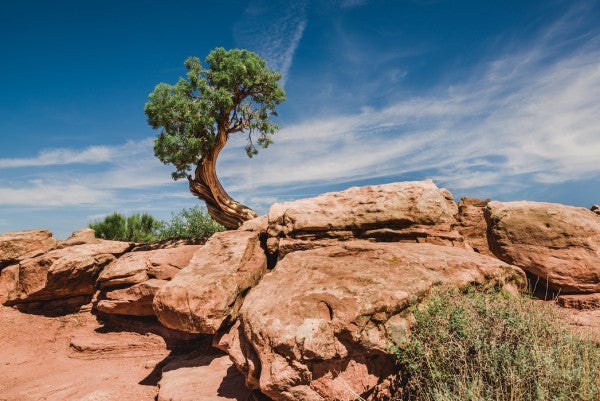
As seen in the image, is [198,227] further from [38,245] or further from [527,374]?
[527,374]

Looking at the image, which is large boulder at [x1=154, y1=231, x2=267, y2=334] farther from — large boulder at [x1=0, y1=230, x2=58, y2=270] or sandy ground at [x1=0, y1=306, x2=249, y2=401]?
large boulder at [x1=0, y1=230, x2=58, y2=270]

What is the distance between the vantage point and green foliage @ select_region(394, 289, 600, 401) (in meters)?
3.59

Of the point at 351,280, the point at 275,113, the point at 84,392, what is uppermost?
the point at 275,113

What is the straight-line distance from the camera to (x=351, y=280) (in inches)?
201

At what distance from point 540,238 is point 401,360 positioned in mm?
5878

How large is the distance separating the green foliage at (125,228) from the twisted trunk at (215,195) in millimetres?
4770

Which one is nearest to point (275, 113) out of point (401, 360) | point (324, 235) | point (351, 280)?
point (324, 235)

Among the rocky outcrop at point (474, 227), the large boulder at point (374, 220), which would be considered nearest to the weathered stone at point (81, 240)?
the large boulder at point (374, 220)

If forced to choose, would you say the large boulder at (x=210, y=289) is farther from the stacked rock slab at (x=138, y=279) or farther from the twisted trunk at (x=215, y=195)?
the twisted trunk at (x=215, y=195)

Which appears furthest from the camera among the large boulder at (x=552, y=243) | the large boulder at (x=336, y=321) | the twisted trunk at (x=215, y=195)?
the twisted trunk at (x=215, y=195)

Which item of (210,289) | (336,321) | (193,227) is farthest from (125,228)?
(336,321)

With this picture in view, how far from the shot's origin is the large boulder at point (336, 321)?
14.1 feet

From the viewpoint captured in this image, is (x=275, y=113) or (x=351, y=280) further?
(x=275, y=113)

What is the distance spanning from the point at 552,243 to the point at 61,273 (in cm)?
1422
